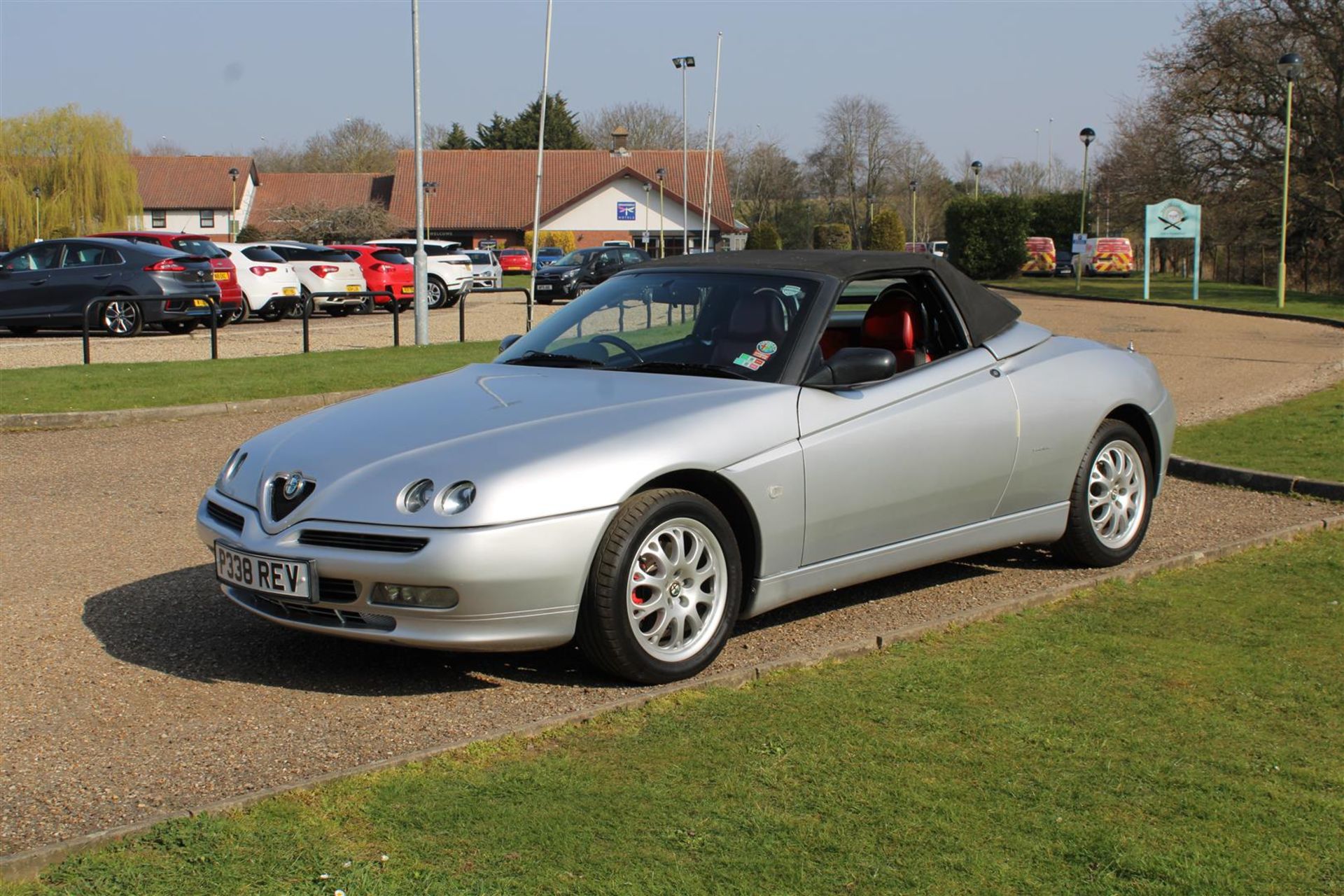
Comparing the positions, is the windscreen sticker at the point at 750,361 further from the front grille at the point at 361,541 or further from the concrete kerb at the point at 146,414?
the concrete kerb at the point at 146,414

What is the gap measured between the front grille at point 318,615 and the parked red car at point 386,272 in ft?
85.3

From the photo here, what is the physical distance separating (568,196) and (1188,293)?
4762cm

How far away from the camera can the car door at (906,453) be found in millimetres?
5484

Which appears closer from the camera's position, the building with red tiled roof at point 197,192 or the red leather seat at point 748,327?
the red leather seat at point 748,327

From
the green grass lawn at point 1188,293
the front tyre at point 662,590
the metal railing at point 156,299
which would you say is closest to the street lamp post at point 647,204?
the green grass lawn at point 1188,293

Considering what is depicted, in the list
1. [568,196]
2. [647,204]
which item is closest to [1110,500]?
[647,204]

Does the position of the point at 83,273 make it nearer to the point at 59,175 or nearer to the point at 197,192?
the point at 59,175

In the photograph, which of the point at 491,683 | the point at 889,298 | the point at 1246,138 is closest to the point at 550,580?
the point at 491,683

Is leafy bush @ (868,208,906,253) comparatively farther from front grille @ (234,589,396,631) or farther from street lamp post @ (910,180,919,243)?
front grille @ (234,589,396,631)

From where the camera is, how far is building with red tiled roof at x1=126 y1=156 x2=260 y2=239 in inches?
3581

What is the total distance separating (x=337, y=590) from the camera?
187 inches

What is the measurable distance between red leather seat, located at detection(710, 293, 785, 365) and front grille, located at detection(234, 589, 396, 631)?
1788 millimetres

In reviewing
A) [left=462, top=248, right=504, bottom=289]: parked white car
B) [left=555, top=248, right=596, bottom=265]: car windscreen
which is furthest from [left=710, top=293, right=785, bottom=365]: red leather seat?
[left=462, top=248, right=504, bottom=289]: parked white car

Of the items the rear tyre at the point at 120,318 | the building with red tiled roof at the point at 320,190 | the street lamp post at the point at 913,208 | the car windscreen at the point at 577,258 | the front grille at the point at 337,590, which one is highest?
the building with red tiled roof at the point at 320,190
